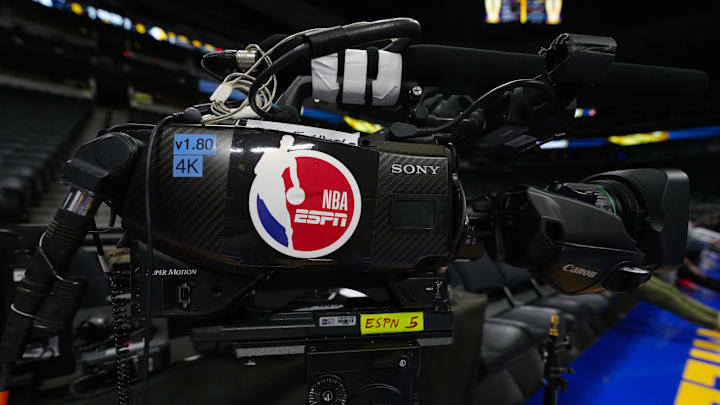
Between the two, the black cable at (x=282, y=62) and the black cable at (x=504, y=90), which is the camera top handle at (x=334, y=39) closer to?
the black cable at (x=282, y=62)

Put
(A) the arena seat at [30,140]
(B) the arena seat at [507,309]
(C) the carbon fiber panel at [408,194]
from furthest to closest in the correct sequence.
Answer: (A) the arena seat at [30,140], (B) the arena seat at [507,309], (C) the carbon fiber panel at [408,194]

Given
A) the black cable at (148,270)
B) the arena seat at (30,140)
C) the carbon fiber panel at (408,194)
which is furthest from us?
the arena seat at (30,140)

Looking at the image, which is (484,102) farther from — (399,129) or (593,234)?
(593,234)

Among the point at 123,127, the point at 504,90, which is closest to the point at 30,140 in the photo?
the point at 123,127

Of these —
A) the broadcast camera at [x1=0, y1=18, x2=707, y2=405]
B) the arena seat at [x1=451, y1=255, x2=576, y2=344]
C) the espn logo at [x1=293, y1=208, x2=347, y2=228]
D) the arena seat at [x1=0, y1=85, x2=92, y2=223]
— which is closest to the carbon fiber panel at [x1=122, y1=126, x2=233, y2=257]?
the broadcast camera at [x1=0, y1=18, x2=707, y2=405]

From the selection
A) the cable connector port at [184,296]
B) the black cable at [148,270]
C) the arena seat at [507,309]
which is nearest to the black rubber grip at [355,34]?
the black cable at [148,270]

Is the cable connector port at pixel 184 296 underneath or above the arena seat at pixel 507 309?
above

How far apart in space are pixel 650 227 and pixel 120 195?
3.10ft

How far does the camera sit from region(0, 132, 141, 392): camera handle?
47cm

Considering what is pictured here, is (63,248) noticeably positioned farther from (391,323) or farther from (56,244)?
(391,323)

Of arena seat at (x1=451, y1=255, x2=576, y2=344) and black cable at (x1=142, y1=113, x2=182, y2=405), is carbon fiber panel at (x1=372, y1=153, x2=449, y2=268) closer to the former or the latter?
black cable at (x1=142, y1=113, x2=182, y2=405)

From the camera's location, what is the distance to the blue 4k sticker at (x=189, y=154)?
50 centimetres

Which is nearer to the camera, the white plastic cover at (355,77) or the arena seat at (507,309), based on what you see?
the white plastic cover at (355,77)

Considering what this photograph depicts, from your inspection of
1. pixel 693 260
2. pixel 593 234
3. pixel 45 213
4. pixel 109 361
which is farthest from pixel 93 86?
pixel 693 260
